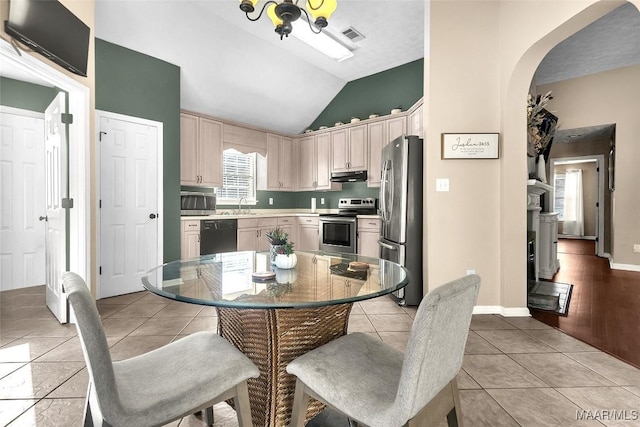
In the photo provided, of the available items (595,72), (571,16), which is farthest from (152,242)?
(595,72)

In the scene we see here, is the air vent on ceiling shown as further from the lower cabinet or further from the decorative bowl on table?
the lower cabinet

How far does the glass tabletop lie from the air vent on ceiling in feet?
11.1

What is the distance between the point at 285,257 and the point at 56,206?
8.51 ft

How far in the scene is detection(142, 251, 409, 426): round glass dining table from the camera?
1.22m

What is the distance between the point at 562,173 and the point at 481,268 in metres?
9.44

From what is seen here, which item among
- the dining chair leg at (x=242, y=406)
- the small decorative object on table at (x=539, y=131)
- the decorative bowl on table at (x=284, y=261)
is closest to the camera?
the dining chair leg at (x=242, y=406)

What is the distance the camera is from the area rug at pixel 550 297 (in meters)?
3.27

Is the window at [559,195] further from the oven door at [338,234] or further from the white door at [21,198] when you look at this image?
the white door at [21,198]

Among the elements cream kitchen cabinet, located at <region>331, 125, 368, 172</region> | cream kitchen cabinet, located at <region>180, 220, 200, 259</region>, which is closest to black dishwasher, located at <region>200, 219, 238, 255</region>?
cream kitchen cabinet, located at <region>180, 220, 200, 259</region>

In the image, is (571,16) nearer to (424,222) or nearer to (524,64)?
(524,64)

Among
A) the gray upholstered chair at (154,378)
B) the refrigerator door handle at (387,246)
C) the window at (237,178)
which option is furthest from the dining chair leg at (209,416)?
the window at (237,178)

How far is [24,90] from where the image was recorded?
3.95 meters

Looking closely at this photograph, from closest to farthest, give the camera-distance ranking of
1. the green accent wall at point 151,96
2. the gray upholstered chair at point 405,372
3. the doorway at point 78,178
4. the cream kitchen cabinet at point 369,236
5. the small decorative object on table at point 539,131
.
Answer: the gray upholstered chair at point 405,372 → the doorway at point 78,178 → the green accent wall at point 151,96 → the small decorative object on table at point 539,131 → the cream kitchen cabinet at point 369,236

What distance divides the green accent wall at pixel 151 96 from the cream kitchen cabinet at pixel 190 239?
0.26ft
